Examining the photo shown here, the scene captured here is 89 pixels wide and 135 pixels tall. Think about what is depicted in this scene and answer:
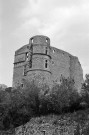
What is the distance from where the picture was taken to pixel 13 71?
4394 centimetres

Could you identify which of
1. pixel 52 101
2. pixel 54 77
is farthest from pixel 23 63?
pixel 52 101

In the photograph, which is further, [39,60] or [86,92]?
[39,60]

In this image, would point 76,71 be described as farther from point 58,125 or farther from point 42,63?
point 58,125

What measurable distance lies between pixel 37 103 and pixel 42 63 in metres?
14.1

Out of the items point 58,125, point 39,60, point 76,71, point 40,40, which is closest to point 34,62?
point 39,60

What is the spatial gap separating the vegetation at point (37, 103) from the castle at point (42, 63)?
11.7 m

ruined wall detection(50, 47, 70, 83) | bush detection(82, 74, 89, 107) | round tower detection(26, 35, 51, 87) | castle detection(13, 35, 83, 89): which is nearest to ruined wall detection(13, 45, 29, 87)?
castle detection(13, 35, 83, 89)

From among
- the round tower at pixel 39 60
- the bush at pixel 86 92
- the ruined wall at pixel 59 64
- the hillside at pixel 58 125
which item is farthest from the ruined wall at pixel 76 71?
the hillside at pixel 58 125

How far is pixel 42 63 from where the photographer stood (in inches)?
1580

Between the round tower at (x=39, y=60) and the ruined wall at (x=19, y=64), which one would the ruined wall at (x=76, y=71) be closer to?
the round tower at (x=39, y=60)

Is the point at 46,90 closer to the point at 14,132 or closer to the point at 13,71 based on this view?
the point at 14,132

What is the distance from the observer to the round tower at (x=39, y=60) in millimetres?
39406

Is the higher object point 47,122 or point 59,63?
point 59,63

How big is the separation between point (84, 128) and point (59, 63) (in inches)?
926
